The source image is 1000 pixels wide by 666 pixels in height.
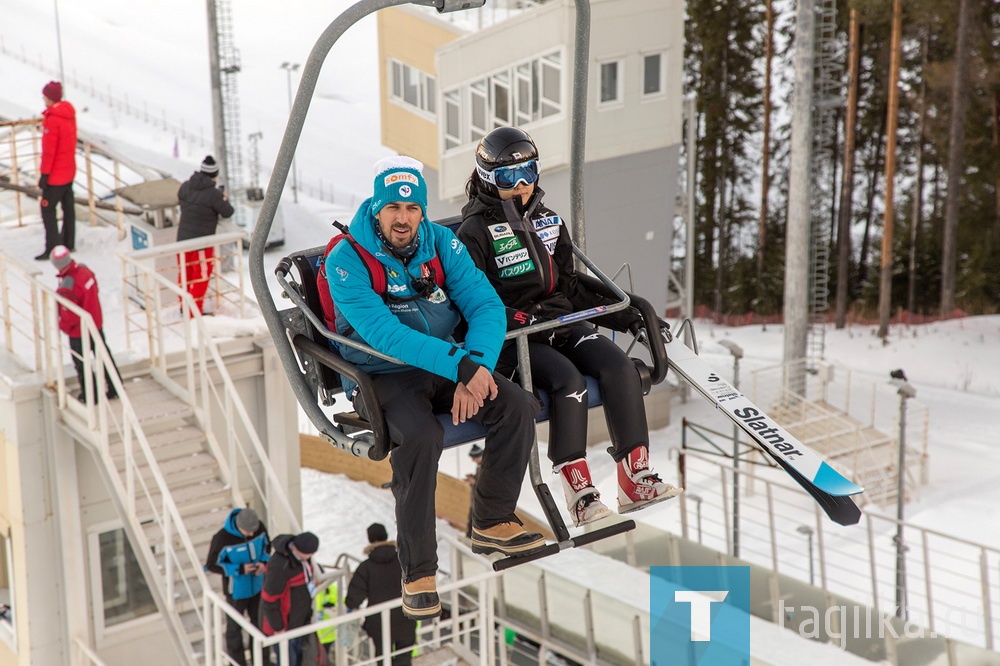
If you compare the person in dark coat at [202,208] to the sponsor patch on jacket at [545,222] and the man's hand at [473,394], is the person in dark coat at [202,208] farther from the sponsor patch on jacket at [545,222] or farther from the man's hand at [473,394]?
the man's hand at [473,394]

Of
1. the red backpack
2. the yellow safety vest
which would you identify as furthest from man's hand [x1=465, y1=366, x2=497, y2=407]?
the yellow safety vest

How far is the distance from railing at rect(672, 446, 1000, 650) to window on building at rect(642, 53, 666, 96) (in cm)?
633

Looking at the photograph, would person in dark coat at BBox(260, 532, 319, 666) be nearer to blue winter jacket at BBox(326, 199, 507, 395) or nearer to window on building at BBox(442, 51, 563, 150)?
blue winter jacket at BBox(326, 199, 507, 395)

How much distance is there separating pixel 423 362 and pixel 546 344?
84 cm

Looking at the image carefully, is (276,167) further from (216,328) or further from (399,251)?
(216,328)

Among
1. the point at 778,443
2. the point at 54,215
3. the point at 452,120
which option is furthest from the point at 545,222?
the point at 452,120

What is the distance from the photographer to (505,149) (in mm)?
4449

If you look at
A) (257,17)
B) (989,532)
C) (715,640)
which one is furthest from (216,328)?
(257,17)

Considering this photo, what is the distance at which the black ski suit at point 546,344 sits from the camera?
449 centimetres

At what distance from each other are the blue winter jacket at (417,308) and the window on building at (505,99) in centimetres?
1448

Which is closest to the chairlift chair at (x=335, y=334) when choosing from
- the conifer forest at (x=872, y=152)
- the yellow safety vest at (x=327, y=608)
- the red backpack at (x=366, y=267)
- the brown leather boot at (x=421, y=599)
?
the red backpack at (x=366, y=267)

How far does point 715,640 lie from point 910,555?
6694 millimetres

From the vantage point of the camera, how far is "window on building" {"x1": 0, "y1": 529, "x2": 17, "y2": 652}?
34.6ft

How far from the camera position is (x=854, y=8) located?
2698 cm
